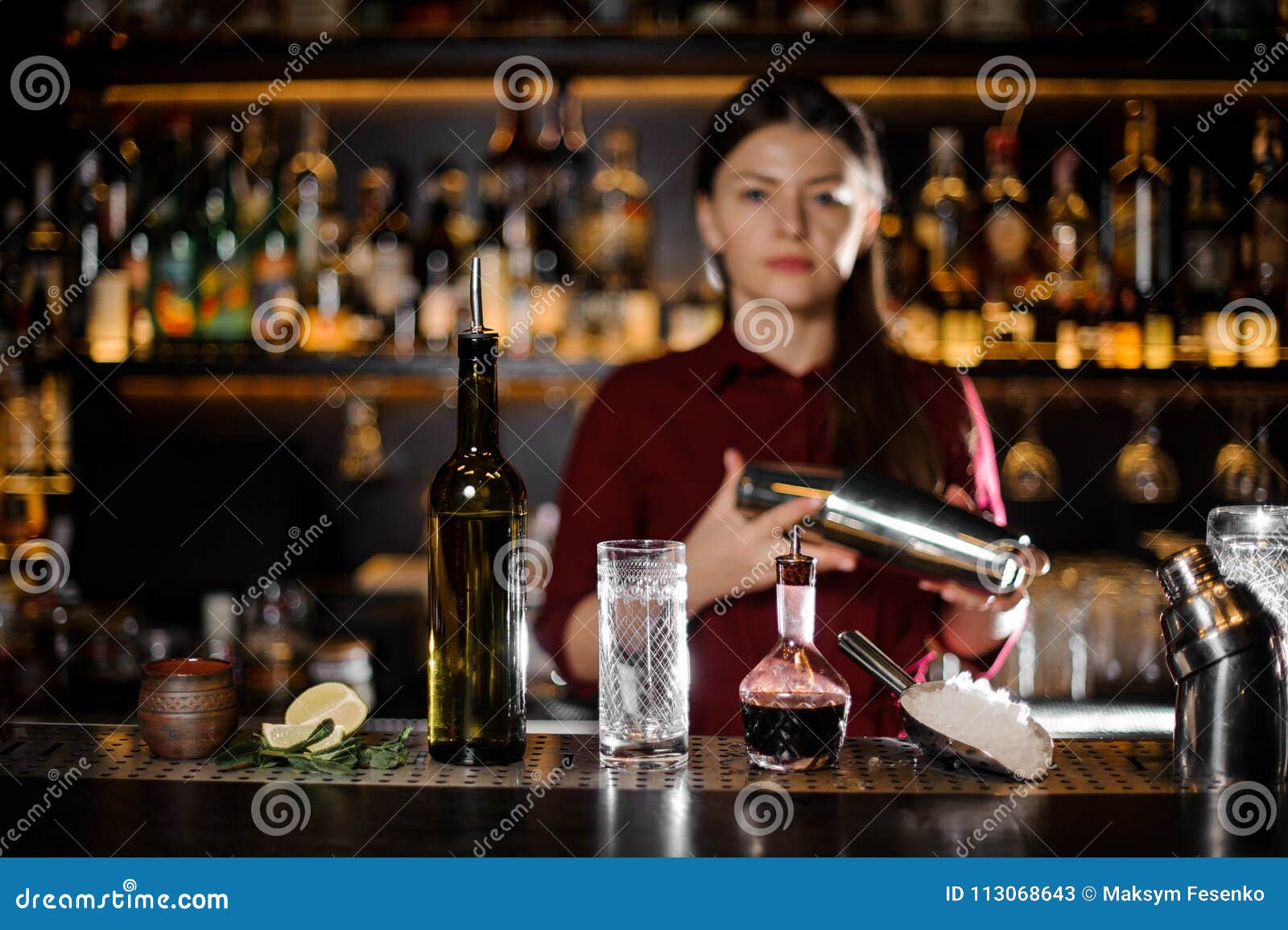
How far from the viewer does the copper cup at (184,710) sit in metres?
0.94

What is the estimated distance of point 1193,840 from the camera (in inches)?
30.0

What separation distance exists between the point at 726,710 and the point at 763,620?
0.13m

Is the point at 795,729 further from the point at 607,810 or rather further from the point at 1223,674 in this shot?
the point at 1223,674

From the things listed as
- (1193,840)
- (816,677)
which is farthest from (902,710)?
(1193,840)

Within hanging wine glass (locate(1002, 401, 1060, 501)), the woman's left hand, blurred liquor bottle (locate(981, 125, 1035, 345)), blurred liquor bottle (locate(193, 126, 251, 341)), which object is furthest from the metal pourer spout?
A: hanging wine glass (locate(1002, 401, 1060, 501))

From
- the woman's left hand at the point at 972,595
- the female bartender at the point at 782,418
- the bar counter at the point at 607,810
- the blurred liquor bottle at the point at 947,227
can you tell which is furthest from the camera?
the blurred liquor bottle at the point at 947,227

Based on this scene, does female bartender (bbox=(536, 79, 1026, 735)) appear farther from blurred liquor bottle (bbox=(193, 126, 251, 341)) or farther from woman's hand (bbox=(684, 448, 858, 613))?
blurred liquor bottle (bbox=(193, 126, 251, 341))

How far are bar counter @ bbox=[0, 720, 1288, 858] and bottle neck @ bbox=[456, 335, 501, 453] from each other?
0.26 m

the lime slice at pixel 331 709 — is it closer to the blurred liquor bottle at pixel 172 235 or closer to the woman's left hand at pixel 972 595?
the woman's left hand at pixel 972 595

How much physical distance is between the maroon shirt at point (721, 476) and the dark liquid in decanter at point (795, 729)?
23.5 inches

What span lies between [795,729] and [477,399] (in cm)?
36

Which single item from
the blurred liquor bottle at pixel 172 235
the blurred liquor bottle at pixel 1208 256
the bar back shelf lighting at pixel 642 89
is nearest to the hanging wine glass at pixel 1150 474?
the blurred liquor bottle at pixel 1208 256

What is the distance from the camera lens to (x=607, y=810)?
819 mm

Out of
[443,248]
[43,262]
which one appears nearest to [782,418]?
[443,248]
